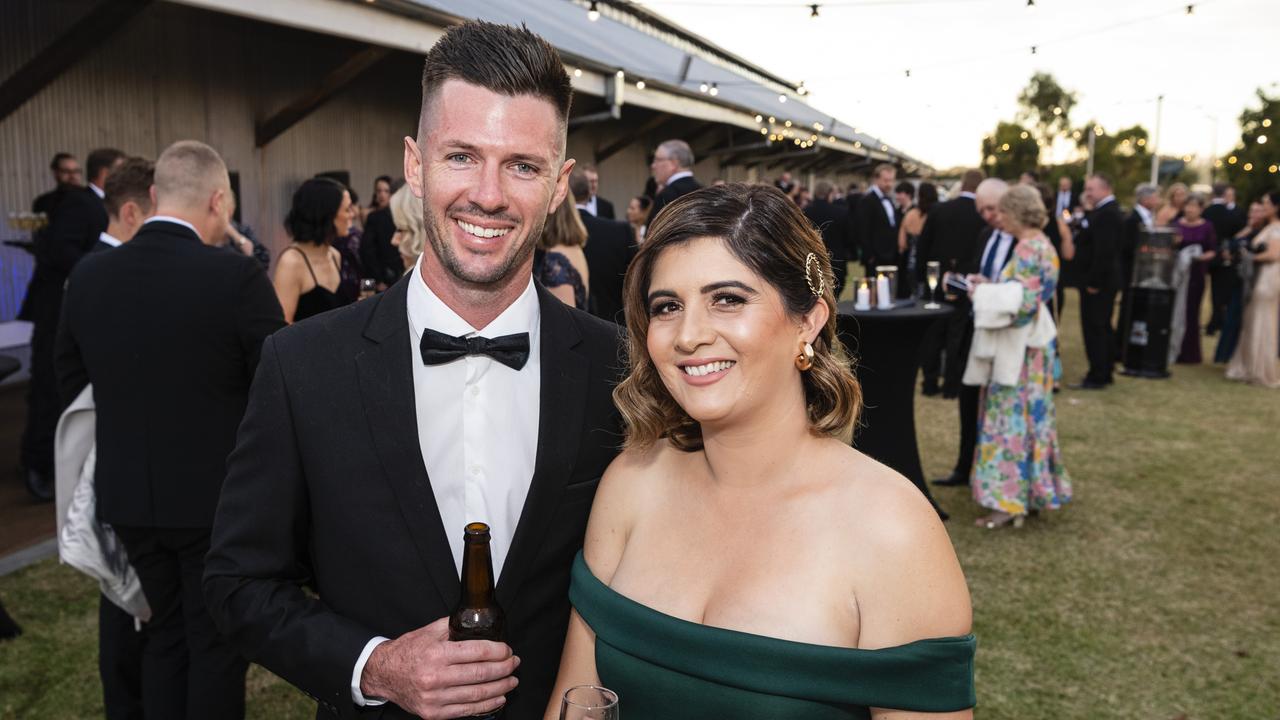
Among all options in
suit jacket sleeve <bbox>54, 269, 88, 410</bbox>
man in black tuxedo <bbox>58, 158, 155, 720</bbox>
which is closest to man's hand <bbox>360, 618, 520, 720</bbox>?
man in black tuxedo <bbox>58, 158, 155, 720</bbox>

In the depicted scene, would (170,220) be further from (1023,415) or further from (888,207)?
(888,207)

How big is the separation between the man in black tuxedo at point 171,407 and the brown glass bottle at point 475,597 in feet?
5.80

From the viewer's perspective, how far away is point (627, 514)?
1968mm

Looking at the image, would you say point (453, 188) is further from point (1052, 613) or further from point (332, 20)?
point (332, 20)

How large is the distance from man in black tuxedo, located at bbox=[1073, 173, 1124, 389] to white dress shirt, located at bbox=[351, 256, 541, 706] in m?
9.49

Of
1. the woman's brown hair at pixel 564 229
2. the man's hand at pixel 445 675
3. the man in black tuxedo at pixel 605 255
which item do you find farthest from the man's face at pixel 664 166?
the man's hand at pixel 445 675

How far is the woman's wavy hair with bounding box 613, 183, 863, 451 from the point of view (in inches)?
71.3

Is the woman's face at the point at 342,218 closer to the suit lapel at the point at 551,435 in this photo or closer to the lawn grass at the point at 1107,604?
the lawn grass at the point at 1107,604

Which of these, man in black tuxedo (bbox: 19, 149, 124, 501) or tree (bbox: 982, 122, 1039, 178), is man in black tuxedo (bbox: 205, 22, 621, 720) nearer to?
man in black tuxedo (bbox: 19, 149, 124, 501)

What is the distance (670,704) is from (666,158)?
633 cm

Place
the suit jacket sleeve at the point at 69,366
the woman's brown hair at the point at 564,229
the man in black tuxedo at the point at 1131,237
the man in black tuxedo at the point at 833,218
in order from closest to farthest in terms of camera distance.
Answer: the suit jacket sleeve at the point at 69,366 < the woman's brown hair at the point at 564,229 < the man in black tuxedo at the point at 1131,237 < the man in black tuxedo at the point at 833,218

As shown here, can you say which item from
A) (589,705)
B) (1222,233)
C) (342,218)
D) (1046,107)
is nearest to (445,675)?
(589,705)

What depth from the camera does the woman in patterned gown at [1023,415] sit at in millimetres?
5621

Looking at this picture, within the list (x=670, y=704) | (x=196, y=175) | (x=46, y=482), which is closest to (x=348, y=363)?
(x=670, y=704)
